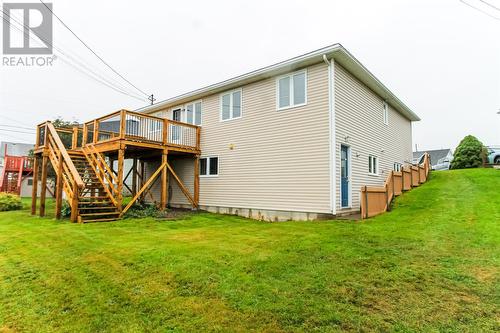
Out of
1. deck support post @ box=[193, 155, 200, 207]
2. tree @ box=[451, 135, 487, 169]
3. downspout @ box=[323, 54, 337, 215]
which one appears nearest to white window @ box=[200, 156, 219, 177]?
deck support post @ box=[193, 155, 200, 207]

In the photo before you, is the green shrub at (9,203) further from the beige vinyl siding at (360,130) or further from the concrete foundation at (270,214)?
the beige vinyl siding at (360,130)

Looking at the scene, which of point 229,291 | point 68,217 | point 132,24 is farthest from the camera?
point 132,24

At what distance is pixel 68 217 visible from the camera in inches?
426

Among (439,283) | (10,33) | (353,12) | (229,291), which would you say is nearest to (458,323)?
(439,283)

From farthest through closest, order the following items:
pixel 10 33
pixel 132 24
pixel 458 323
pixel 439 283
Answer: pixel 132 24, pixel 10 33, pixel 439 283, pixel 458 323

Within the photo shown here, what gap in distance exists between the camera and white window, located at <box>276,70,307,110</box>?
1020cm

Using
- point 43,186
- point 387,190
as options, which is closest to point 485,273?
point 387,190

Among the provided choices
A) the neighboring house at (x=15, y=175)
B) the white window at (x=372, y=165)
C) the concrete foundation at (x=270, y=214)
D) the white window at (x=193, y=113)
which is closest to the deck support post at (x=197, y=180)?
the concrete foundation at (x=270, y=214)

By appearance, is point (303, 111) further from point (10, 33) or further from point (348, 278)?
point (10, 33)

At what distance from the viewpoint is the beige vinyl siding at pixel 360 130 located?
9.89 meters

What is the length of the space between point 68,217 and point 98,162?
7.49 ft

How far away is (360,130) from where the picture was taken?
37.0ft

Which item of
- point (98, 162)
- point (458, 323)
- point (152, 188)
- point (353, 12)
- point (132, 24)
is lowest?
point (458, 323)

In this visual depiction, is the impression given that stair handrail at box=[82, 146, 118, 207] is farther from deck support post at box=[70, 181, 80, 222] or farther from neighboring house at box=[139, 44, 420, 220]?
neighboring house at box=[139, 44, 420, 220]
